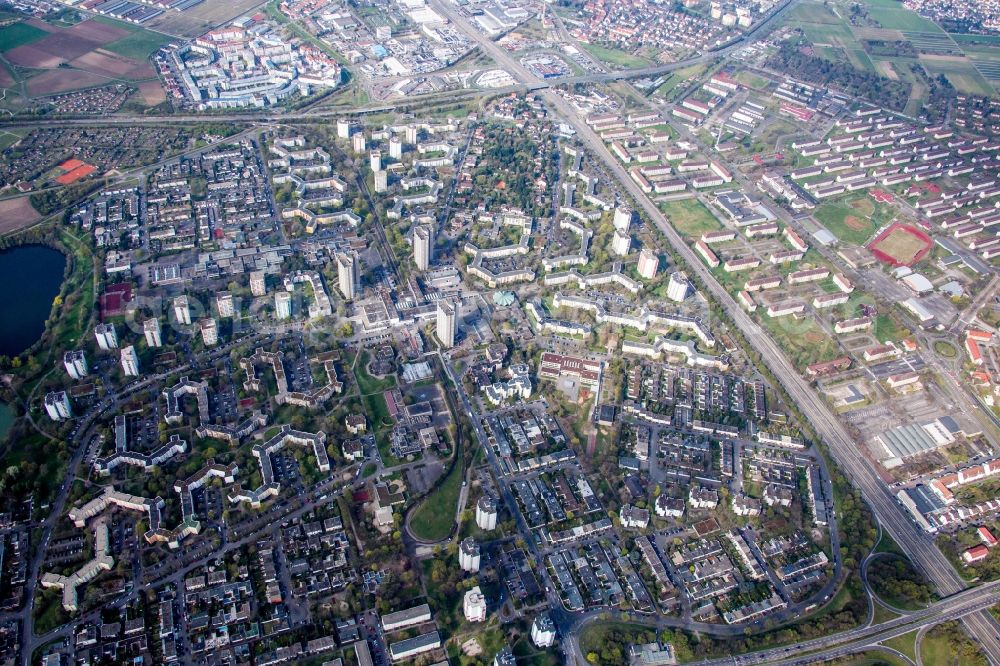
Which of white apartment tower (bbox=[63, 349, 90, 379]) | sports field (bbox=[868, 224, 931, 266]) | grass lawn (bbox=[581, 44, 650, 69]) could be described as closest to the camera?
white apartment tower (bbox=[63, 349, 90, 379])

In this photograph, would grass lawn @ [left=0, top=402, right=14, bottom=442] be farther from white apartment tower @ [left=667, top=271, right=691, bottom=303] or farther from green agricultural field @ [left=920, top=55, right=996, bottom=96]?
green agricultural field @ [left=920, top=55, right=996, bottom=96]

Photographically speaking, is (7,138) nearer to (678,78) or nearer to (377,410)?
(377,410)

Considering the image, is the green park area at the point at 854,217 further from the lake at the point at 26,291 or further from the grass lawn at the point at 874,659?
the lake at the point at 26,291

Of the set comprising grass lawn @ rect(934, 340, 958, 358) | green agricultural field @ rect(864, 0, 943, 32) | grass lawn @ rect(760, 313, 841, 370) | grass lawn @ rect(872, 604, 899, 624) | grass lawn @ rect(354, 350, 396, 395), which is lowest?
grass lawn @ rect(872, 604, 899, 624)

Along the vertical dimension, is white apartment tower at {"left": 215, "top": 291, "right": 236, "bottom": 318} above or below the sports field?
above

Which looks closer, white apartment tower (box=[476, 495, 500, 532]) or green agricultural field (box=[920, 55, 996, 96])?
white apartment tower (box=[476, 495, 500, 532])

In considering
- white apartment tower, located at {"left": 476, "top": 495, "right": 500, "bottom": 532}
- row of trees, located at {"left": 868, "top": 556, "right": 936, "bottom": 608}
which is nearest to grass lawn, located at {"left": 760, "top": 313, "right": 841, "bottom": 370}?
row of trees, located at {"left": 868, "top": 556, "right": 936, "bottom": 608}

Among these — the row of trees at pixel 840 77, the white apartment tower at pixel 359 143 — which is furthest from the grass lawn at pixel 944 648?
the row of trees at pixel 840 77
